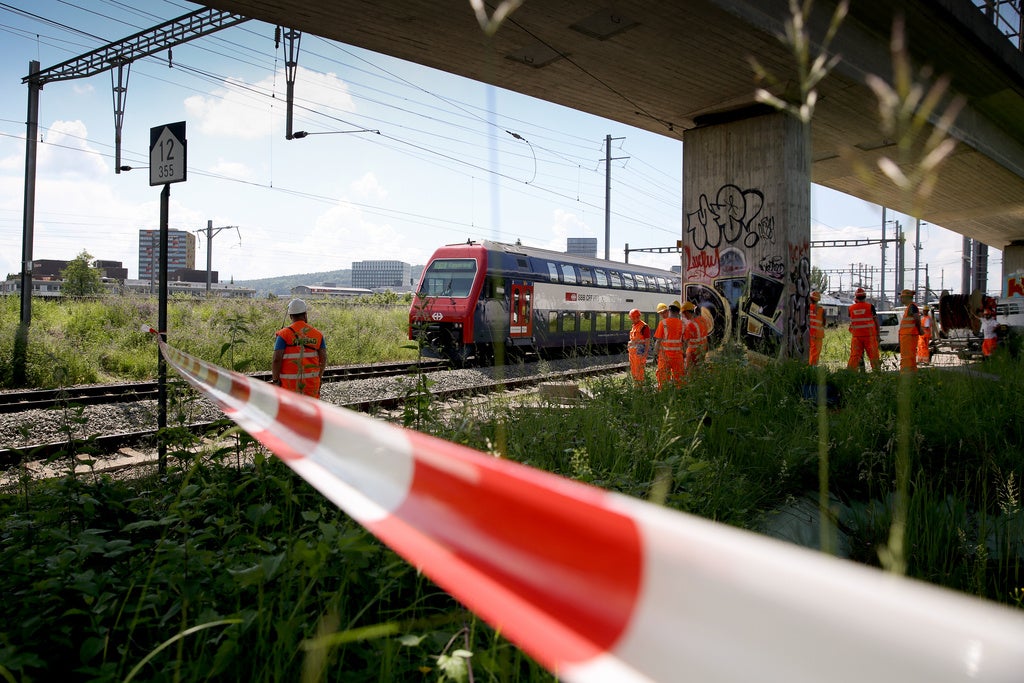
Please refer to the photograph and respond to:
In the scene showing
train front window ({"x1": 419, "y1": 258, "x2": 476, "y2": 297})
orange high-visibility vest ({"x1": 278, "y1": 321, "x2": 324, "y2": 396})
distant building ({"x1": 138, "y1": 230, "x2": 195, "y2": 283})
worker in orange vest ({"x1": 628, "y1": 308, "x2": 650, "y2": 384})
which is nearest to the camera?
orange high-visibility vest ({"x1": 278, "y1": 321, "x2": 324, "y2": 396})

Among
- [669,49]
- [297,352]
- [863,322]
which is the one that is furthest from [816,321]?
[297,352]

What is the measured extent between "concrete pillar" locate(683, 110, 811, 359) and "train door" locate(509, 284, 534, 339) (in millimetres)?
5272

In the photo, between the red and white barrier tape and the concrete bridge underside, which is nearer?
the red and white barrier tape

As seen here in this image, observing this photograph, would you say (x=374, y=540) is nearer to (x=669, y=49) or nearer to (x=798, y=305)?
(x=669, y=49)

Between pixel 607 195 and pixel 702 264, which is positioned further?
pixel 607 195

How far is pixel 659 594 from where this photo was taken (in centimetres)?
62

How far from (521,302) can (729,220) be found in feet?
21.5

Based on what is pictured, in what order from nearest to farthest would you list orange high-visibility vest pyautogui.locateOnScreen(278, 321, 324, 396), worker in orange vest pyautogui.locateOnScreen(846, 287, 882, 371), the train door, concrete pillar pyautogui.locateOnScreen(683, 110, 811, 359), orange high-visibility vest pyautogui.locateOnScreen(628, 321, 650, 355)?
orange high-visibility vest pyautogui.locateOnScreen(278, 321, 324, 396) → orange high-visibility vest pyautogui.locateOnScreen(628, 321, 650, 355) → concrete pillar pyautogui.locateOnScreen(683, 110, 811, 359) → worker in orange vest pyautogui.locateOnScreen(846, 287, 882, 371) → the train door

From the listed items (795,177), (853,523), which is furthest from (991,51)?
(853,523)

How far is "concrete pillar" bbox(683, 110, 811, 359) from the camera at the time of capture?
42.8 feet

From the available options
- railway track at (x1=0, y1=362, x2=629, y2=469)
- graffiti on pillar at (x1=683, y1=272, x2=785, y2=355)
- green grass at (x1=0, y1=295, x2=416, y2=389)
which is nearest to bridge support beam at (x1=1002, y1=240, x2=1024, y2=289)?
graffiti on pillar at (x1=683, y1=272, x2=785, y2=355)

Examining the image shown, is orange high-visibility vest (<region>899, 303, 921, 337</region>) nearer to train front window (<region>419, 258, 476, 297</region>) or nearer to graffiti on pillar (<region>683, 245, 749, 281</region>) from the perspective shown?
graffiti on pillar (<region>683, 245, 749, 281</region>)

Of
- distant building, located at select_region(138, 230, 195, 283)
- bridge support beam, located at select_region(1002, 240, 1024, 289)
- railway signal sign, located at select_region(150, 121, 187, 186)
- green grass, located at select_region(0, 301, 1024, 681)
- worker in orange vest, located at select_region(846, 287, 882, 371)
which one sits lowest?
green grass, located at select_region(0, 301, 1024, 681)

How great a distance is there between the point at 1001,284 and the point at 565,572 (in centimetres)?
3346
